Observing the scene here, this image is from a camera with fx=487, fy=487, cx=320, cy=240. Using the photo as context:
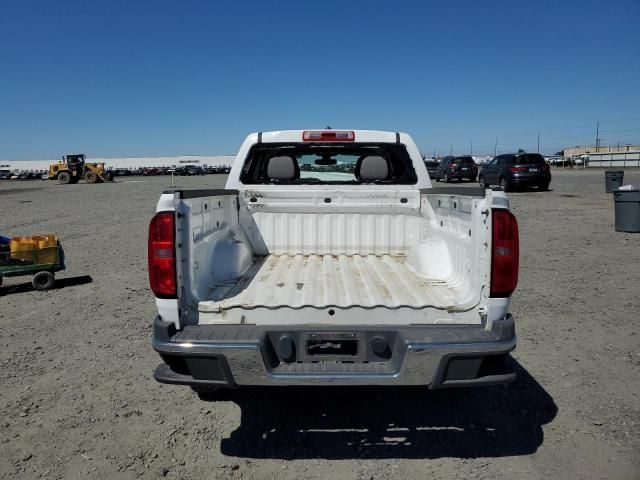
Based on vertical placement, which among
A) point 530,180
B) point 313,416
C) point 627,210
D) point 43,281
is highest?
point 530,180

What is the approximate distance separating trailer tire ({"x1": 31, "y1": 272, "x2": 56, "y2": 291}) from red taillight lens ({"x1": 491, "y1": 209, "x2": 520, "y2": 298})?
646 centimetres

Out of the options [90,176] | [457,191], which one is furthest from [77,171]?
[457,191]

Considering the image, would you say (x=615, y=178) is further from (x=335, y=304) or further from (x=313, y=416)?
(x=335, y=304)

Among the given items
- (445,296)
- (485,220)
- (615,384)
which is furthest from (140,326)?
(615,384)

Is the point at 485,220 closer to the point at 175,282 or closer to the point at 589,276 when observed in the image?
the point at 175,282

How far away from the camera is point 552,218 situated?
14.0m

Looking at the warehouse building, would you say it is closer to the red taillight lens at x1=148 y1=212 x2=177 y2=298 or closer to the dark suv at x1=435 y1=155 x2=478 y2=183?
the dark suv at x1=435 y1=155 x2=478 y2=183

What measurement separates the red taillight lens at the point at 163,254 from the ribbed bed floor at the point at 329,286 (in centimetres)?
27

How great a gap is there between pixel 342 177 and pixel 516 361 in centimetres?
267

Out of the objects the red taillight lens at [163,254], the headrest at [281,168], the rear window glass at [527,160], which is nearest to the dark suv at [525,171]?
the rear window glass at [527,160]

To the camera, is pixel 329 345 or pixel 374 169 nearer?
pixel 329 345

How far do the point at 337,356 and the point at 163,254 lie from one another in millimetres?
1151

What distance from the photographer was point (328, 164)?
5.47 meters

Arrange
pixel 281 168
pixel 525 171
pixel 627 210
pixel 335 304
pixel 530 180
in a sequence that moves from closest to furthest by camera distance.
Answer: pixel 335 304 → pixel 281 168 → pixel 627 210 → pixel 525 171 → pixel 530 180
